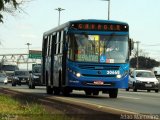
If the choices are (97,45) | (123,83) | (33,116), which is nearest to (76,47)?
(97,45)

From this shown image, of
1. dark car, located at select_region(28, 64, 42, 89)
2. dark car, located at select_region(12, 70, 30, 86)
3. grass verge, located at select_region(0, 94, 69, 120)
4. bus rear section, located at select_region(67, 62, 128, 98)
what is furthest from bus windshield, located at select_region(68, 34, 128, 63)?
dark car, located at select_region(12, 70, 30, 86)

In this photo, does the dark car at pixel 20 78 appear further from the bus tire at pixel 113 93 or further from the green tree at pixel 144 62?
the green tree at pixel 144 62

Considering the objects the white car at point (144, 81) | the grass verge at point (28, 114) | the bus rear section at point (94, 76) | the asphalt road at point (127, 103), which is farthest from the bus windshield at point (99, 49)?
the white car at point (144, 81)

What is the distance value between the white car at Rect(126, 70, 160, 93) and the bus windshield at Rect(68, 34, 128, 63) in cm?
1763

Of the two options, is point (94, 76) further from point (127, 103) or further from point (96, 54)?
point (127, 103)

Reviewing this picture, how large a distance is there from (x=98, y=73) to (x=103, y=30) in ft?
6.68

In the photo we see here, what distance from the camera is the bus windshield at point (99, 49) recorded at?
28.1 meters

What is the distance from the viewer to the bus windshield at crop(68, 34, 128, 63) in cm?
2812

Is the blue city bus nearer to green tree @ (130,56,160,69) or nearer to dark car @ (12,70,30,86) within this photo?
dark car @ (12,70,30,86)

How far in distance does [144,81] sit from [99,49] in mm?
19079

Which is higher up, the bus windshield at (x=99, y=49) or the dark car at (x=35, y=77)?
the bus windshield at (x=99, y=49)

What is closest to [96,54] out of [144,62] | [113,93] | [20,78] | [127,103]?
[113,93]

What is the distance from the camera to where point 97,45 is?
92.6 ft

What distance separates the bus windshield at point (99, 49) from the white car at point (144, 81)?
17.6m
